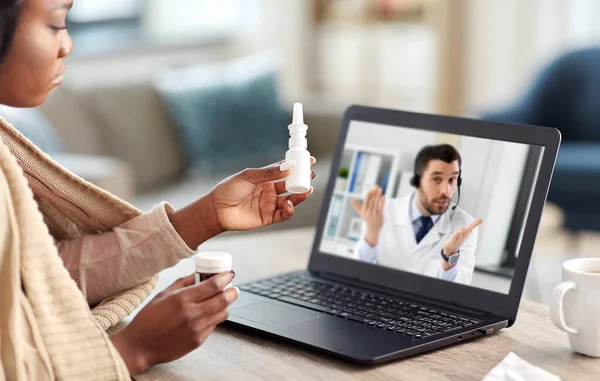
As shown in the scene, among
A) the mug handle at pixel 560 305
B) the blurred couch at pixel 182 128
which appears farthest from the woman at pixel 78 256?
the blurred couch at pixel 182 128

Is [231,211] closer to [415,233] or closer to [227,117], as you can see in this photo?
[415,233]

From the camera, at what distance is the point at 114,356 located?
94 cm

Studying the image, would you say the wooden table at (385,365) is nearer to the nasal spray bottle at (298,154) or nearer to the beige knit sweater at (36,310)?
the beige knit sweater at (36,310)

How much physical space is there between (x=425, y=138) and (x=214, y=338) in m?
0.42

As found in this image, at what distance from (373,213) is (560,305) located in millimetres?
352

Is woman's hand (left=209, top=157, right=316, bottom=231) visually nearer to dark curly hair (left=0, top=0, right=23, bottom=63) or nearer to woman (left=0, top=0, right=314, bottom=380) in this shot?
woman (left=0, top=0, right=314, bottom=380)

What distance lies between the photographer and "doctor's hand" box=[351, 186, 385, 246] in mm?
1291

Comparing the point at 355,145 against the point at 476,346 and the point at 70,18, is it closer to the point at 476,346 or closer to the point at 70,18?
the point at 476,346

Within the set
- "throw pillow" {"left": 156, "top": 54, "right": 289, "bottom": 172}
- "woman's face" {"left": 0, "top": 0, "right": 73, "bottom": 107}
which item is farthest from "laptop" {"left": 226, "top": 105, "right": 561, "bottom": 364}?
"throw pillow" {"left": 156, "top": 54, "right": 289, "bottom": 172}

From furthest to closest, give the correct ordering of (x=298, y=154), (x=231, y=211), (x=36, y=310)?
(x=231, y=211), (x=298, y=154), (x=36, y=310)

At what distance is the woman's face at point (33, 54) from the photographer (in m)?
0.98

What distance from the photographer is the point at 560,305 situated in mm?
1016

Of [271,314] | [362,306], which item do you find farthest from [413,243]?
[271,314]

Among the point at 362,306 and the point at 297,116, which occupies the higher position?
the point at 297,116
